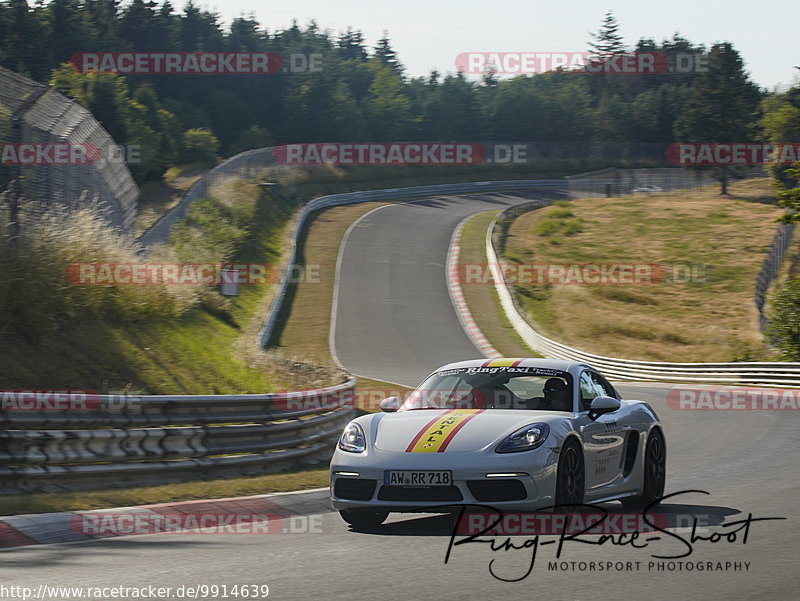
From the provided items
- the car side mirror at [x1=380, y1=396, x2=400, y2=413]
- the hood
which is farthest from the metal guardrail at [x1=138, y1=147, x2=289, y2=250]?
the hood

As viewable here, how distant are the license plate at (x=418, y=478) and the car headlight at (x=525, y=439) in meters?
0.44

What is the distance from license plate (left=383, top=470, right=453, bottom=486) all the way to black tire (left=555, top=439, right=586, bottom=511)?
2.89 ft

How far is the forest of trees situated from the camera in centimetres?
7962

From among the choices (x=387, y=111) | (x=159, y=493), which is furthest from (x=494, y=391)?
(x=387, y=111)

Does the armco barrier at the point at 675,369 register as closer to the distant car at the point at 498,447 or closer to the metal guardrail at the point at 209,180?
the metal guardrail at the point at 209,180

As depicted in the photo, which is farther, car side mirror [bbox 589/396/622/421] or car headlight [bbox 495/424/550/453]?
car side mirror [bbox 589/396/622/421]

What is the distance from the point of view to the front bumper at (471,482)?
25.2 ft

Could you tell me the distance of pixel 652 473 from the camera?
32.2 ft

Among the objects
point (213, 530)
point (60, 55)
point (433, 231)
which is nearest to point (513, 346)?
point (433, 231)

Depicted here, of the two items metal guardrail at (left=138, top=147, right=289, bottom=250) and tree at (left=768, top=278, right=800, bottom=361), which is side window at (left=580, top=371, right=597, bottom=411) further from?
tree at (left=768, top=278, right=800, bottom=361)

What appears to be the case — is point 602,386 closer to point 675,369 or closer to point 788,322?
point 675,369

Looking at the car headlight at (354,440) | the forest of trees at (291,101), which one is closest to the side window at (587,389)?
the car headlight at (354,440)

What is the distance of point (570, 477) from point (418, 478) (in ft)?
4.15

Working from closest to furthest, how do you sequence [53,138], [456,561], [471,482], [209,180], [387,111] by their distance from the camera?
[456,561], [471,482], [53,138], [209,180], [387,111]
